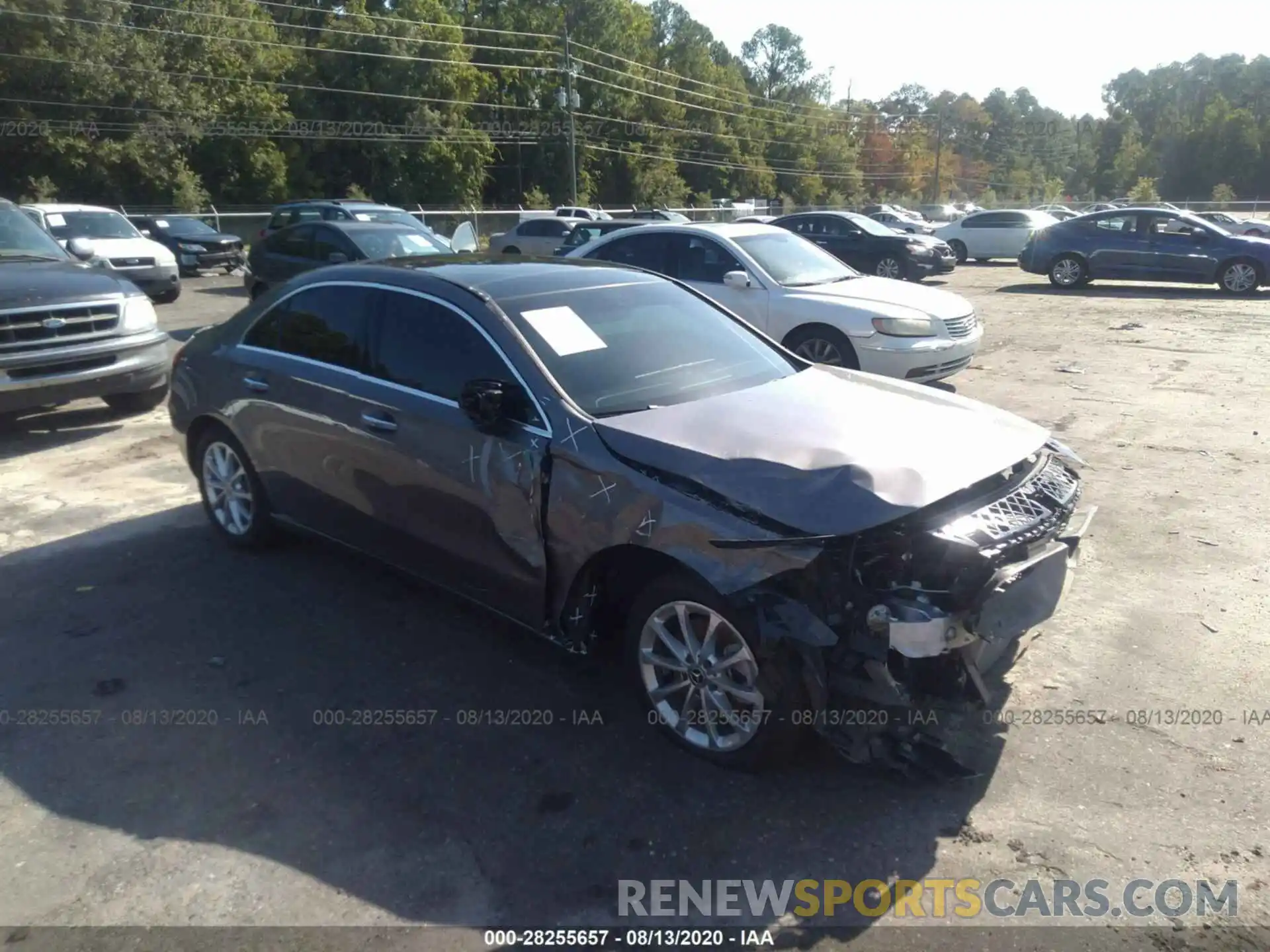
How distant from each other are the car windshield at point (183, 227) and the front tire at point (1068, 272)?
1865 centimetres

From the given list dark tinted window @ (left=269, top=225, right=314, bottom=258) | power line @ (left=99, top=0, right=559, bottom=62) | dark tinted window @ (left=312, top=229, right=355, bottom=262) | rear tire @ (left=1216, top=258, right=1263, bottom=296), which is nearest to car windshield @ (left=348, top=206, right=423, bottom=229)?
dark tinted window @ (left=269, top=225, right=314, bottom=258)

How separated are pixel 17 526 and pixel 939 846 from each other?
19.6ft

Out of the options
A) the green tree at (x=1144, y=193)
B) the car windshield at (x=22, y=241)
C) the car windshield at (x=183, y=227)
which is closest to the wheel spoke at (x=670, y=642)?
the car windshield at (x=22, y=241)

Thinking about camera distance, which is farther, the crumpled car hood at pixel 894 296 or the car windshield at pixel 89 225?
the car windshield at pixel 89 225

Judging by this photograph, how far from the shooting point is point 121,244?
17.0 m

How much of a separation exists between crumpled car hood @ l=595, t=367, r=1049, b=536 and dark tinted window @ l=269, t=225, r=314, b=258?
11.0m

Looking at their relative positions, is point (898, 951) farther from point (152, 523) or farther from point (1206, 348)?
point (1206, 348)

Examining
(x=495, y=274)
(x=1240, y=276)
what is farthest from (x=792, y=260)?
(x=1240, y=276)

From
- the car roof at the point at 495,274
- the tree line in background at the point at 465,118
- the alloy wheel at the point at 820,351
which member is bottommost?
the alloy wheel at the point at 820,351

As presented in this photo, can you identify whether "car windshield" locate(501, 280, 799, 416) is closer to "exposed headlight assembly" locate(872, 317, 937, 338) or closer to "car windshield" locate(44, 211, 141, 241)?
"exposed headlight assembly" locate(872, 317, 937, 338)

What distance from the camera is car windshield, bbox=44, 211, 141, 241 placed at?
16.8m

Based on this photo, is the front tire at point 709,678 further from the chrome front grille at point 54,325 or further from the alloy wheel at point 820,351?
the chrome front grille at point 54,325

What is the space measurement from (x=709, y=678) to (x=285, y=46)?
52.9 meters

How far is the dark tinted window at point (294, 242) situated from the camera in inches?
546
